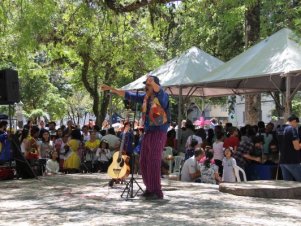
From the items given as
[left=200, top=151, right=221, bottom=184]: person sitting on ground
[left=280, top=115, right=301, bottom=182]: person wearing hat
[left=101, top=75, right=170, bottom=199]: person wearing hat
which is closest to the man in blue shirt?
[left=200, top=151, right=221, bottom=184]: person sitting on ground

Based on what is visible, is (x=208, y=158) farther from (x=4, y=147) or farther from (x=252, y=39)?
(x=252, y=39)

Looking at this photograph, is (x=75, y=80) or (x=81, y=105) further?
(x=81, y=105)

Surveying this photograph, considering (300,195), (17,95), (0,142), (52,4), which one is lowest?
(300,195)

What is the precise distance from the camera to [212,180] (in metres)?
10.9

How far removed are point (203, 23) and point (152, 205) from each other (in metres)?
13.3

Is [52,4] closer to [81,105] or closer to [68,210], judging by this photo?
[68,210]

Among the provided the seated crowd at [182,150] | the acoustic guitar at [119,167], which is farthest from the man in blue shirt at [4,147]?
the acoustic guitar at [119,167]

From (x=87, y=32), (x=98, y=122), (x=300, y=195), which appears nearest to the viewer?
(x=300, y=195)

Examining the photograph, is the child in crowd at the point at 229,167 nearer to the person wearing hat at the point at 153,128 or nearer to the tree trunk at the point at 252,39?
the person wearing hat at the point at 153,128

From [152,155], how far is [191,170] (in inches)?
151

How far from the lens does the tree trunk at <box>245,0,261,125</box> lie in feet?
59.2

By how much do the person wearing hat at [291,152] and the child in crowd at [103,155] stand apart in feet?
18.0

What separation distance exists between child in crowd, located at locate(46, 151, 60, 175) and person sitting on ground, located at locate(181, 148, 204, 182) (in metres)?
3.85

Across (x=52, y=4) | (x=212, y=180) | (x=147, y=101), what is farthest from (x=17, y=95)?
(x=147, y=101)
